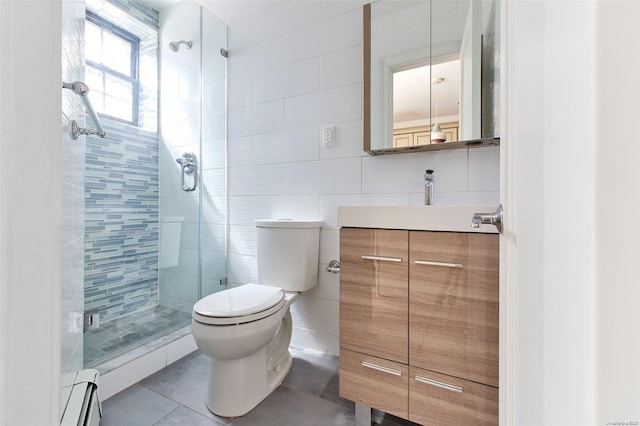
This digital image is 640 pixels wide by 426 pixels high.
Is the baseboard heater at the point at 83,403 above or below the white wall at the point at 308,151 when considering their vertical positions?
below

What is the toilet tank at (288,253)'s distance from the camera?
154cm

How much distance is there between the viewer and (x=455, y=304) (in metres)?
0.90

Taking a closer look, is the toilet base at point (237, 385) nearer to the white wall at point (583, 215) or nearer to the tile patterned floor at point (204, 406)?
the tile patterned floor at point (204, 406)

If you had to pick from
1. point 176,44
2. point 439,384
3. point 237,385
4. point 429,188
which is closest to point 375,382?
point 439,384

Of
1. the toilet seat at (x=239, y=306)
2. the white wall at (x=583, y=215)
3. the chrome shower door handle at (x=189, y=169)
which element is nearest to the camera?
the white wall at (x=583, y=215)

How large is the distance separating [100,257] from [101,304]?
30 cm

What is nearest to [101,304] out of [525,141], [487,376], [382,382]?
[382,382]

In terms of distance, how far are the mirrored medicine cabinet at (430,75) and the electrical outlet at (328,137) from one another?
213 millimetres

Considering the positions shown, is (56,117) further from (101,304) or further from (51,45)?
(101,304)

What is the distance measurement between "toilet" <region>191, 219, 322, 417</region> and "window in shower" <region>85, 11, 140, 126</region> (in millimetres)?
1415

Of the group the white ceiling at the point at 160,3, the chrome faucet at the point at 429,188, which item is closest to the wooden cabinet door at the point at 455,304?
the chrome faucet at the point at 429,188

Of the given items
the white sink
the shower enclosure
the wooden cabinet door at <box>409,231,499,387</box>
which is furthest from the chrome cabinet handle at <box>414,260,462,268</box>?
the shower enclosure

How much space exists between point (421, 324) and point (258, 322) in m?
0.64

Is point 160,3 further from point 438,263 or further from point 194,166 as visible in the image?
point 438,263
